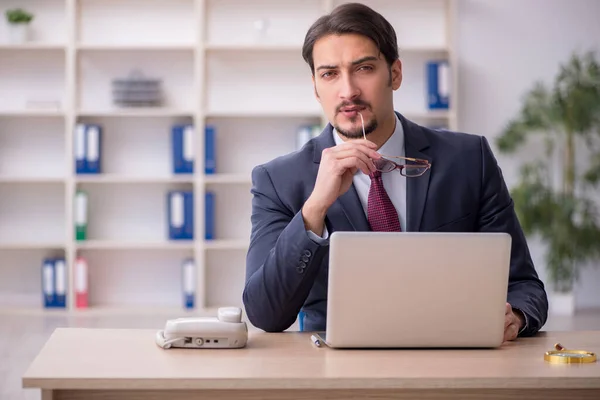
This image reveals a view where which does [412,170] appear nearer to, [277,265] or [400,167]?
[400,167]

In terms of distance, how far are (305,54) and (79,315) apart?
383 cm

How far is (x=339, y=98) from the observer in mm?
2215

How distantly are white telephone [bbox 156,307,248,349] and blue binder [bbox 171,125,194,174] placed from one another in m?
4.21

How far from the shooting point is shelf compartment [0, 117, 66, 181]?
611 cm

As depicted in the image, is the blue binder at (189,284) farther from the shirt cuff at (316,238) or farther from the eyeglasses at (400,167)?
the shirt cuff at (316,238)

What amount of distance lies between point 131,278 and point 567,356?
15.7 feet

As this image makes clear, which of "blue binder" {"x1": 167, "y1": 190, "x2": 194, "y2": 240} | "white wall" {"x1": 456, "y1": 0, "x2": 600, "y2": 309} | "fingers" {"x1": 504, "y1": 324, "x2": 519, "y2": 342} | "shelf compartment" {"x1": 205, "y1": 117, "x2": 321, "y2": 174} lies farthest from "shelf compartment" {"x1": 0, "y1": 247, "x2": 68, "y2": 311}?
"fingers" {"x1": 504, "y1": 324, "x2": 519, "y2": 342}

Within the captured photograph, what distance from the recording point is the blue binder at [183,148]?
5.91 meters

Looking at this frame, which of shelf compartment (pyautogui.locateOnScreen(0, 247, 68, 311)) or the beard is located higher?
the beard

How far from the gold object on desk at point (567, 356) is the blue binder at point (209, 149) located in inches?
171

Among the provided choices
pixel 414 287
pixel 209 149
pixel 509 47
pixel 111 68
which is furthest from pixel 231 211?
pixel 414 287

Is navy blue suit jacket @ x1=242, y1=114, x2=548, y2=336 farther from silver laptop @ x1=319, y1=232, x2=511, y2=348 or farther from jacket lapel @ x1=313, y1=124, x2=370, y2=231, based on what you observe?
silver laptop @ x1=319, y1=232, x2=511, y2=348

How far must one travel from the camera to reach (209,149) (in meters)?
5.94

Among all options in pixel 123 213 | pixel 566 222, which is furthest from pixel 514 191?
pixel 123 213
